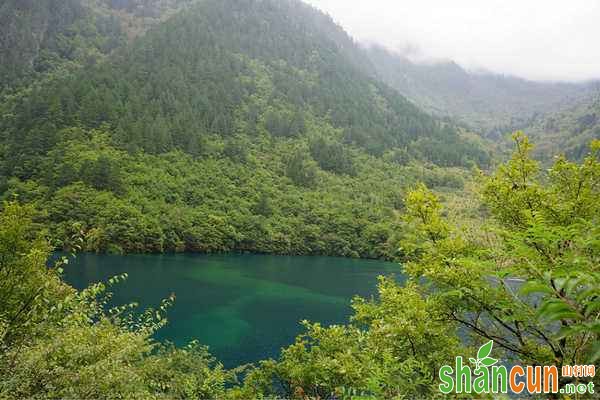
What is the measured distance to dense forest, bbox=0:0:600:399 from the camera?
7.07 meters

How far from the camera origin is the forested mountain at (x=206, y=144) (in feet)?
277

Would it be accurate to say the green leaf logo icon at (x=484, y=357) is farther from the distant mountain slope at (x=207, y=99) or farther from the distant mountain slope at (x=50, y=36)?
the distant mountain slope at (x=50, y=36)

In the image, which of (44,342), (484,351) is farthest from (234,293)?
(484,351)

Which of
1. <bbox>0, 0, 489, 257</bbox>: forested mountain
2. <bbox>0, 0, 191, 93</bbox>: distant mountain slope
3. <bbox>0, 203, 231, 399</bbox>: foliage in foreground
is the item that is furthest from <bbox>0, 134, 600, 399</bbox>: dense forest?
<bbox>0, 0, 191, 93</bbox>: distant mountain slope

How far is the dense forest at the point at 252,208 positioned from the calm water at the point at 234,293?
3.31m

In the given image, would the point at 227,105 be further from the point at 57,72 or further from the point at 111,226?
the point at 111,226

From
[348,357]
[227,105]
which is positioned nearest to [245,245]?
[227,105]

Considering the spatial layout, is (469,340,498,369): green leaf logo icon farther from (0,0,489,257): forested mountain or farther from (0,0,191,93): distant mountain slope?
(0,0,191,93): distant mountain slope

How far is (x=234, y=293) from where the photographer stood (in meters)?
46.2

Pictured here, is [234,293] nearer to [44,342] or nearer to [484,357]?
[44,342]

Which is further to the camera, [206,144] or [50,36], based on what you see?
[50,36]

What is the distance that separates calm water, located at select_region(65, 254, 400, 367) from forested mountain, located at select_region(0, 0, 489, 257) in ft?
33.5

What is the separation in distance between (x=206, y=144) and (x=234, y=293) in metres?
83.3

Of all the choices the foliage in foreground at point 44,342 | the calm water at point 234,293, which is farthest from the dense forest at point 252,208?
the calm water at point 234,293
